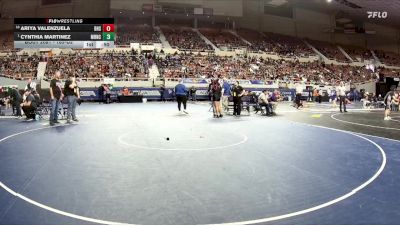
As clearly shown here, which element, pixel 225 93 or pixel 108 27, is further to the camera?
pixel 108 27

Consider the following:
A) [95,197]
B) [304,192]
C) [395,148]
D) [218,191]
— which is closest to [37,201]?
[95,197]

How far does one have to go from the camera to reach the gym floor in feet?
13.4

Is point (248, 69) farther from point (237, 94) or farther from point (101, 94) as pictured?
point (237, 94)

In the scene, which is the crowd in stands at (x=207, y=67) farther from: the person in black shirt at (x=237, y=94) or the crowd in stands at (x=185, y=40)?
the person in black shirt at (x=237, y=94)

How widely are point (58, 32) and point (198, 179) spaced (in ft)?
55.4

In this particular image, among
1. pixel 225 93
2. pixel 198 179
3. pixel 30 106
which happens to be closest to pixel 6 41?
pixel 30 106

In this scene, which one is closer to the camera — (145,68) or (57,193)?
(57,193)

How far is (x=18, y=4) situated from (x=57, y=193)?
51791mm

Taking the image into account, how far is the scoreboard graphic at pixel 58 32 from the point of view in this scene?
62.9 feet

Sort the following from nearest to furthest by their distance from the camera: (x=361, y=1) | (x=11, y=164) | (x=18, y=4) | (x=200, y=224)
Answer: (x=200, y=224) → (x=11, y=164) → (x=361, y=1) → (x=18, y=4)

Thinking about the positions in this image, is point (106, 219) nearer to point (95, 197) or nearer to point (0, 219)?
point (95, 197)

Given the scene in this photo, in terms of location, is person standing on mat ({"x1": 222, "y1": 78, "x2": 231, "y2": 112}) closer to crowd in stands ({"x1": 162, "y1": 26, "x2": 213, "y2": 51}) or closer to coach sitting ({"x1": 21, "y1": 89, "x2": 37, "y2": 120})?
coach sitting ({"x1": 21, "y1": 89, "x2": 37, "y2": 120})

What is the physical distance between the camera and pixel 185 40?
47.2 m

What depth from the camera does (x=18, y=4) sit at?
158 feet
